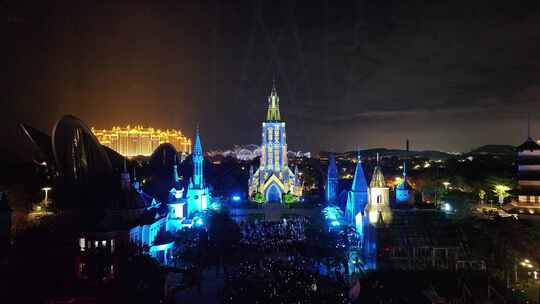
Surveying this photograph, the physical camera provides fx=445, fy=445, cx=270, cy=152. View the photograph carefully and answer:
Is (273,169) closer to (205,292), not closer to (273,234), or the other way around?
(273,234)

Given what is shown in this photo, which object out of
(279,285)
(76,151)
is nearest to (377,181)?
(279,285)

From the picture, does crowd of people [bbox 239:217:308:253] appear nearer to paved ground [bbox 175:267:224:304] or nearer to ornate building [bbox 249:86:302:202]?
paved ground [bbox 175:267:224:304]

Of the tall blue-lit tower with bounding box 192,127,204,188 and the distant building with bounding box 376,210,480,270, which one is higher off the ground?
the tall blue-lit tower with bounding box 192,127,204,188

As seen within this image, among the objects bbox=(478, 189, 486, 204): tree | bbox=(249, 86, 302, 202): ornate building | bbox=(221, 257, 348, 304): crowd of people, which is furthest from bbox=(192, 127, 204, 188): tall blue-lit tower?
bbox=(478, 189, 486, 204): tree

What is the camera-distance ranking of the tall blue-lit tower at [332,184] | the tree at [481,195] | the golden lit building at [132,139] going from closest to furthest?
the tree at [481,195]
the tall blue-lit tower at [332,184]
the golden lit building at [132,139]

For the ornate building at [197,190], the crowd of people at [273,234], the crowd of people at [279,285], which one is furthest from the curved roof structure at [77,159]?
the crowd of people at [279,285]

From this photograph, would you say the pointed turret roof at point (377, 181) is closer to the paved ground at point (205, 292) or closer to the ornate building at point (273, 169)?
the paved ground at point (205, 292)
